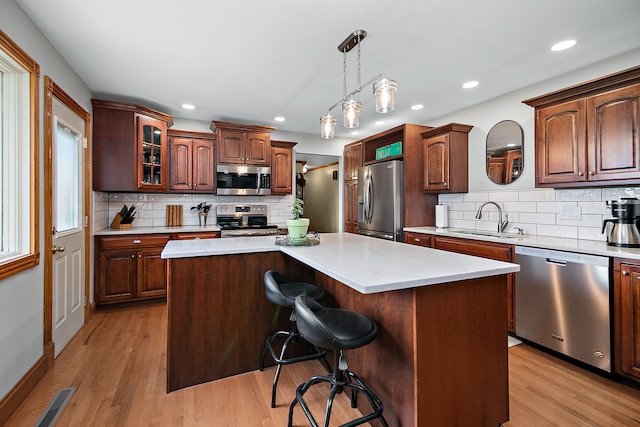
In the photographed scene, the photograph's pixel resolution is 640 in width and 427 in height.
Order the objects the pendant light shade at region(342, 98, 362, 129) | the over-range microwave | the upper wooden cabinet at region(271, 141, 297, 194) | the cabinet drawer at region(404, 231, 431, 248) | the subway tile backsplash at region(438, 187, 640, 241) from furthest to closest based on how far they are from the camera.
Answer: 1. the upper wooden cabinet at region(271, 141, 297, 194)
2. the over-range microwave
3. the cabinet drawer at region(404, 231, 431, 248)
4. the subway tile backsplash at region(438, 187, 640, 241)
5. the pendant light shade at region(342, 98, 362, 129)

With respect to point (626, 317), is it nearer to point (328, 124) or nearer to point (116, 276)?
point (328, 124)

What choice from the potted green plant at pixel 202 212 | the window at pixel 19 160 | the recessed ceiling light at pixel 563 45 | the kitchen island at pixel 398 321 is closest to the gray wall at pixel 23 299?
the window at pixel 19 160

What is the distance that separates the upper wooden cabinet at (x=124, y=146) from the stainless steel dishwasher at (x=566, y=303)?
4.16 m

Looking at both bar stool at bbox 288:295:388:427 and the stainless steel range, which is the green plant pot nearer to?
bar stool at bbox 288:295:388:427

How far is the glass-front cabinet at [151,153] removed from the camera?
379cm

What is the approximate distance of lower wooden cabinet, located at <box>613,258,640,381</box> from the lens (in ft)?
6.52

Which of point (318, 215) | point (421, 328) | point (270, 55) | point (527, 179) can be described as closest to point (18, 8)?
point (270, 55)

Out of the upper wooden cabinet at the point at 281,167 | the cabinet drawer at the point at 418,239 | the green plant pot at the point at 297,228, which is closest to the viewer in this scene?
the green plant pot at the point at 297,228

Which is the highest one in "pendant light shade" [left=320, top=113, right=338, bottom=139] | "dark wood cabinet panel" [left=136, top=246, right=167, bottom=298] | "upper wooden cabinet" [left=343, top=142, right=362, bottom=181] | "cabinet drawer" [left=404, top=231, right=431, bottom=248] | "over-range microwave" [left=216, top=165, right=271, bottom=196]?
"upper wooden cabinet" [left=343, top=142, right=362, bottom=181]

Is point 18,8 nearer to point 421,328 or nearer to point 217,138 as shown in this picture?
point 217,138

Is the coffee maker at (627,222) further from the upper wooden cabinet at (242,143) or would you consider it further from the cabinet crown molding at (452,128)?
the upper wooden cabinet at (242,143)

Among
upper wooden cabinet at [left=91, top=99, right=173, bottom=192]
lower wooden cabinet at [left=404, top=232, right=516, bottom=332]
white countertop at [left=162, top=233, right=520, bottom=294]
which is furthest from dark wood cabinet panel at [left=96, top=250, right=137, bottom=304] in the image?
lower wooden cabinet at [left=404, top=232, right=516, bottom=332]

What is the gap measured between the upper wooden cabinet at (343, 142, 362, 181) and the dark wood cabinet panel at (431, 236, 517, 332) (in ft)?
6.93

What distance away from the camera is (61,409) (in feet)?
5.94
